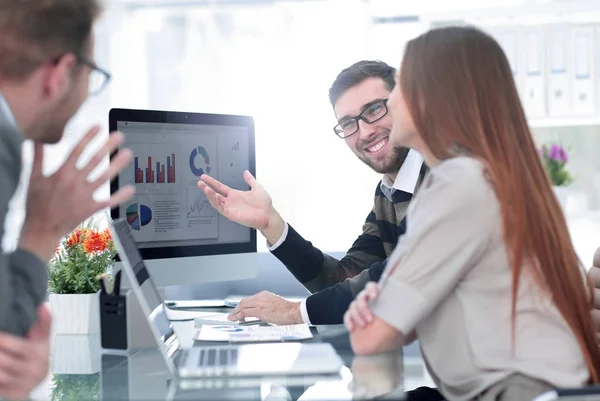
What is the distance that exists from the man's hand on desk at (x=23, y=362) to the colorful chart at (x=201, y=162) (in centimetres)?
123

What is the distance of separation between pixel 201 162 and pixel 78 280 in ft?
2.18

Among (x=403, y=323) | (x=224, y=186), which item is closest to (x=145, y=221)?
(x=224, y=186)

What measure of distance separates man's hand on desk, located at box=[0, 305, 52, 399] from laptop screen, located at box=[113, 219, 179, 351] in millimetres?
402

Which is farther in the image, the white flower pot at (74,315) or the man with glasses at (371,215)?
the man with glasses at (371,215)

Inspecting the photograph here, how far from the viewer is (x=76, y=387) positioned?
1.62 m

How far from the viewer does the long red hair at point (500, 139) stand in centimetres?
146

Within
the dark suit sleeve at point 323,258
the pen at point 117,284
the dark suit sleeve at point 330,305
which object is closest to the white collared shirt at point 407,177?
the dark suit sleeve at point 323,258

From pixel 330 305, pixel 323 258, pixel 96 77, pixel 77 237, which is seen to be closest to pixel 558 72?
pixel 323 258

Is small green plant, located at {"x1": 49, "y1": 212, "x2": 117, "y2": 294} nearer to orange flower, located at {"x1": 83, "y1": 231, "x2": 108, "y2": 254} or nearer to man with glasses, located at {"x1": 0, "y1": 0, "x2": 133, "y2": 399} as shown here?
orange flower, located at {"x1": 83, "y1": 231, "x2": 108, "y2": 254}

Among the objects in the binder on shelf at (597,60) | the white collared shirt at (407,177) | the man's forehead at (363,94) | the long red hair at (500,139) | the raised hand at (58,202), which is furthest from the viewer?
the binder on shelf at (597,60)

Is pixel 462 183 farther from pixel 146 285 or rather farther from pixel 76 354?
pixel 76 354

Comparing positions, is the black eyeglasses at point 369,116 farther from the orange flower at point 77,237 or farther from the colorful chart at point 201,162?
the orange flower at point 77,237

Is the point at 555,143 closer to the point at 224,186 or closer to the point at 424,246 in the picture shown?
the point at 224,186

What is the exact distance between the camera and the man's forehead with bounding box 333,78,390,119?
9.24 ft
